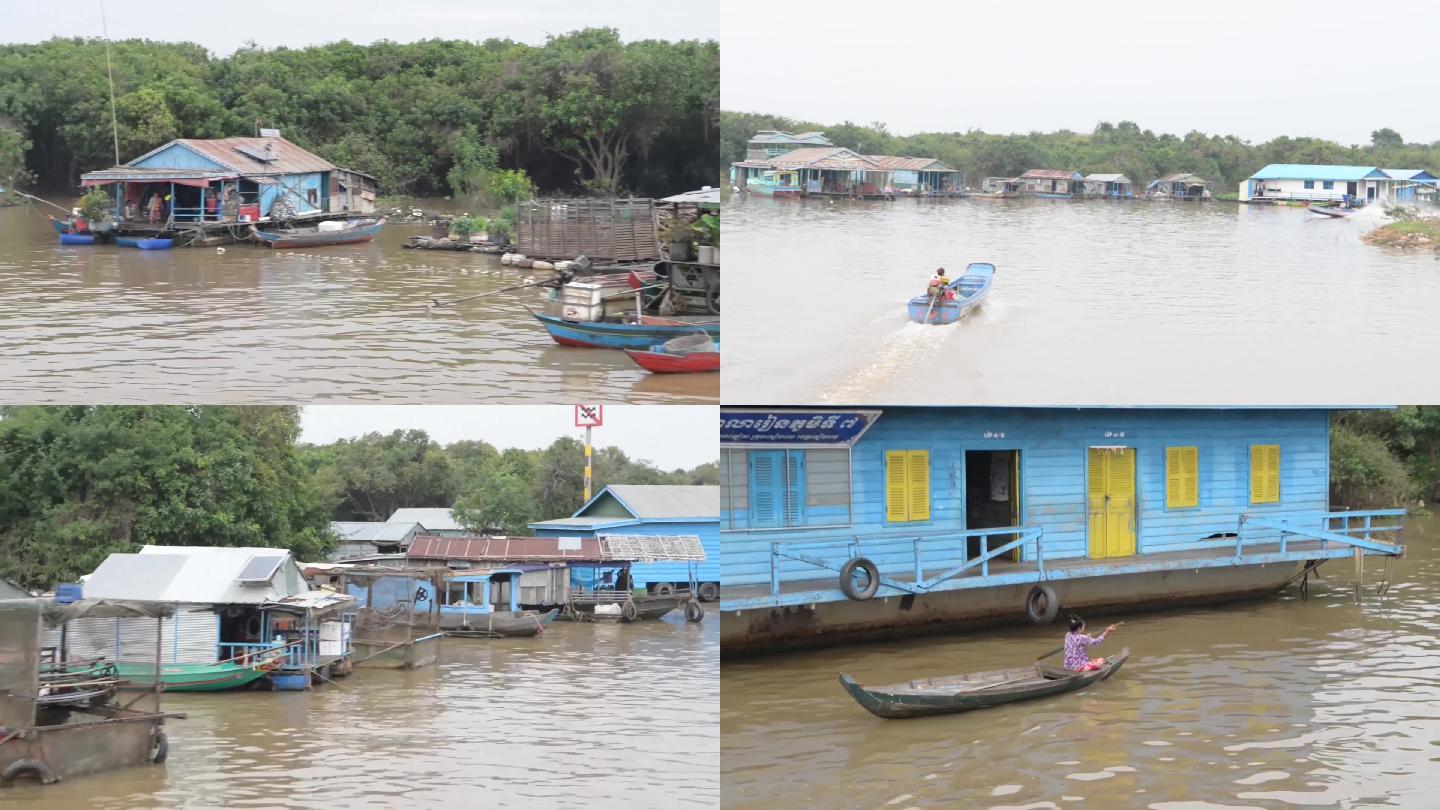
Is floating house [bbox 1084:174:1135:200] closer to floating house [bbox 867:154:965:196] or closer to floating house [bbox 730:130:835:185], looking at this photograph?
floating house [bbox 867:154:965:196]

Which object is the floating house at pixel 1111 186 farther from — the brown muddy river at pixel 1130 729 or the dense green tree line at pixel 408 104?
the brown muddy river at pixel 1130 729

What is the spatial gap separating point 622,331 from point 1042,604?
17.7 ft

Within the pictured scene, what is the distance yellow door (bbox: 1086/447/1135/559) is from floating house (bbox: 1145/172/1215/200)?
22.6 metres

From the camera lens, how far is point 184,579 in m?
12.5

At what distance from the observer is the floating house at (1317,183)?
31.1 m

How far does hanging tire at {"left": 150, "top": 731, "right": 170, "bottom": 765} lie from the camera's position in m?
8.75

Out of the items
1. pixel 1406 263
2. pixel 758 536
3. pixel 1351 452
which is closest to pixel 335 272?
pixel 758 536

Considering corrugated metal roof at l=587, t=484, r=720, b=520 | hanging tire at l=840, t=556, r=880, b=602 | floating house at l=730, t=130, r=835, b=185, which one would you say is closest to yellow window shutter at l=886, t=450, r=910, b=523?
hanging tire at l=840, t=556, r=880, b=602

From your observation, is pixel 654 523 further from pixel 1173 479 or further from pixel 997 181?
pixel 997 181

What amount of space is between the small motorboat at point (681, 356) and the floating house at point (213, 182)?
37.9ft

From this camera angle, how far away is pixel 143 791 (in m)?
8.07

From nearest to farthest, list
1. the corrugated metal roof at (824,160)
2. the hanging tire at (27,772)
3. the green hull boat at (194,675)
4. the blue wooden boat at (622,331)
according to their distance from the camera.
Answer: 1. the hanging tire at (27,772)
2. the green hull boat at (194,675)
3. the blue wooden boat at (622,331)
4. the corrugated metal roof at (824,160)

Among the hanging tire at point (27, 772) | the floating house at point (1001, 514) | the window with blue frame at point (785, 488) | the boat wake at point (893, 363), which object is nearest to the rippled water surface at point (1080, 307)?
the boat wake at point (893, 363)

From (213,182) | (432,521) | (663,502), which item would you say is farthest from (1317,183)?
(213,182)
